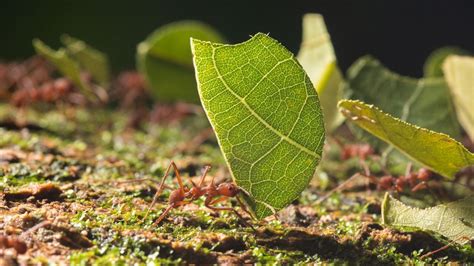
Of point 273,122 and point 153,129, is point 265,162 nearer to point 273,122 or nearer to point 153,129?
point 273,122

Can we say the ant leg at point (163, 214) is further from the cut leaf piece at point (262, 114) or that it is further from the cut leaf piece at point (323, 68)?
the cut leaf piece at point (323, 68)

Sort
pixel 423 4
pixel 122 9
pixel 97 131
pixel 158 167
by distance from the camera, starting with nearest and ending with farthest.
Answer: pixel 158 167 → pixel 97 131 → pixel 122 9 → pixel 423 4

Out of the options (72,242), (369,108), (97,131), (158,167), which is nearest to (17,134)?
(97,131)

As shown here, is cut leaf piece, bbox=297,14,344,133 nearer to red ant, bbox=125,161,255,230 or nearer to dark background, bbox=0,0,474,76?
red ant, bbox=125,161,255,230

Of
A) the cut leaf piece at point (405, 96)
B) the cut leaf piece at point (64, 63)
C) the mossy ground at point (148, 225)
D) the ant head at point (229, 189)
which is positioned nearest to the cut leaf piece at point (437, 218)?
the mossy ground at point (148, 225)

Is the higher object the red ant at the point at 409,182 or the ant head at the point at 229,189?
the ant head at the point at 229,189

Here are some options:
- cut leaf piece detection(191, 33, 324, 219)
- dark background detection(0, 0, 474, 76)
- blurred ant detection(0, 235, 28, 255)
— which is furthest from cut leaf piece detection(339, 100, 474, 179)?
dark background detection(0, 0, 474, 76)
